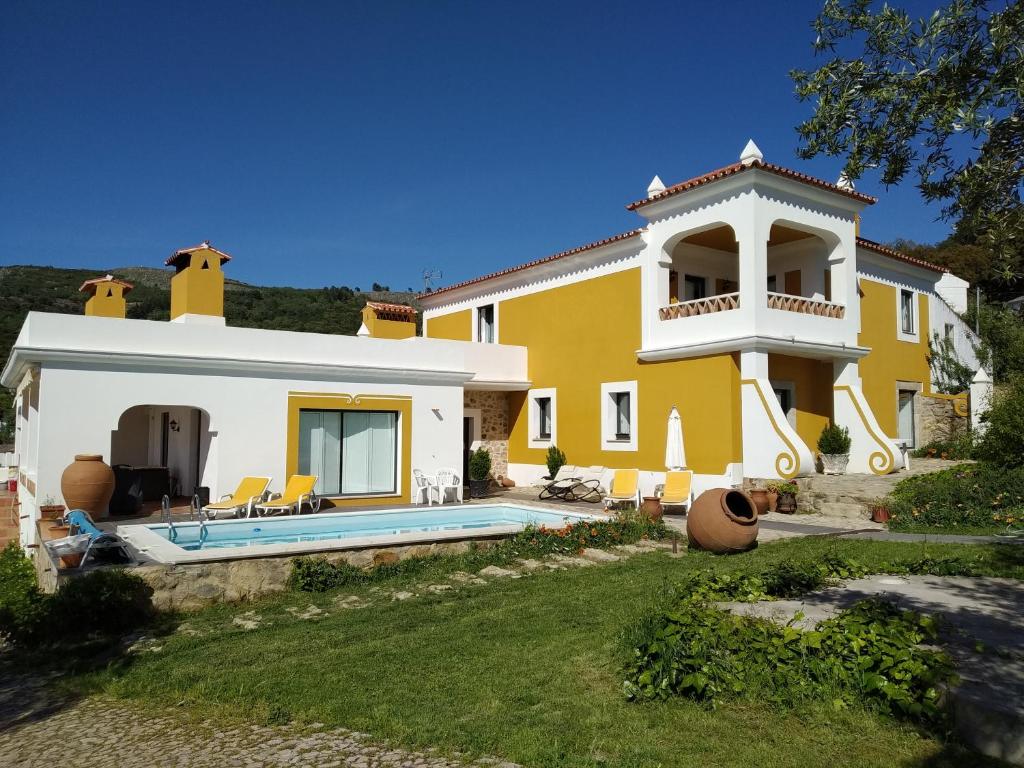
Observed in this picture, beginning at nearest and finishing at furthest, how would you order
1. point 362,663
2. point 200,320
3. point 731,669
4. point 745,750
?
point 745,750
point 731,669
point 362,663
point 200,320

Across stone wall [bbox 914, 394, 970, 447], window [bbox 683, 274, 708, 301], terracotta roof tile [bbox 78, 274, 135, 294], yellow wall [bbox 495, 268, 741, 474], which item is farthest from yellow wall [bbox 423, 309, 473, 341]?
stone wall [bbox 914, 394, 970, 447]

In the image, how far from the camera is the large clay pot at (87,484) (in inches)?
484

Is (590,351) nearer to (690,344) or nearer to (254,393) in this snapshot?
(690,344)

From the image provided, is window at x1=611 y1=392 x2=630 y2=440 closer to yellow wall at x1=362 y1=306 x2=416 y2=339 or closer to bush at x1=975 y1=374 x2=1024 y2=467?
yellow wall at x1=362 y1=306 x2=416 y2=339

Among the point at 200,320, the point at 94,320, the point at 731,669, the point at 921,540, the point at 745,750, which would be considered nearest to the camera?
the point at 745,750

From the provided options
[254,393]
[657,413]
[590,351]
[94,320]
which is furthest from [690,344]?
[94,320]

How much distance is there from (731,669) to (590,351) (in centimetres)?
1519

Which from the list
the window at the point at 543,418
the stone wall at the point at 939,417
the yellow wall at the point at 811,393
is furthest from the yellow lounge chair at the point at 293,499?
the stone wall at the point at 939,417

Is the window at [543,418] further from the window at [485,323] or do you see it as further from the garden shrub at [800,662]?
the garden shrub at [800,662]

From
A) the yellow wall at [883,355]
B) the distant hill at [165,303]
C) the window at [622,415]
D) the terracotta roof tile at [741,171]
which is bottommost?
the window at [622,415]

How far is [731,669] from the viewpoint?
469 centimetres

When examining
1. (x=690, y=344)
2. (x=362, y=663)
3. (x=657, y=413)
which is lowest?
(x=362, y=663)

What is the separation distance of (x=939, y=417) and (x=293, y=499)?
18.5 meters

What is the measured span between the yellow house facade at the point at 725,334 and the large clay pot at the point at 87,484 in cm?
1117
